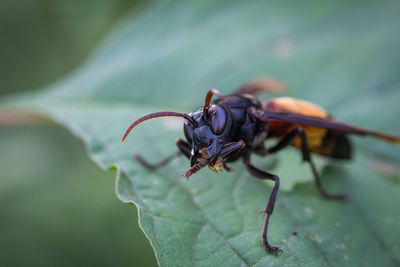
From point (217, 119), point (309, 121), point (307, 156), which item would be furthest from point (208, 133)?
point (307, 156)

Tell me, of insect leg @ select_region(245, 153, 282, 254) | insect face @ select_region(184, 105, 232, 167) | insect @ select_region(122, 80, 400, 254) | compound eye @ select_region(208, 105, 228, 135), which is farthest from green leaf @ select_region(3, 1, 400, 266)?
compound eye @ select_region(208, 105, 228, 135)

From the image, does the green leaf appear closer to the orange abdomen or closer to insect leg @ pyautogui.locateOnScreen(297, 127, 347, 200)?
insect leg @ pyautogui.locateOnScreen(297, 127, 347, 200)

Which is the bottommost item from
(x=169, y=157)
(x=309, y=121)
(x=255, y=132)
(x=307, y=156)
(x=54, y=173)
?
(x=307, y=156)

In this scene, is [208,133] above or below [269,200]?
above

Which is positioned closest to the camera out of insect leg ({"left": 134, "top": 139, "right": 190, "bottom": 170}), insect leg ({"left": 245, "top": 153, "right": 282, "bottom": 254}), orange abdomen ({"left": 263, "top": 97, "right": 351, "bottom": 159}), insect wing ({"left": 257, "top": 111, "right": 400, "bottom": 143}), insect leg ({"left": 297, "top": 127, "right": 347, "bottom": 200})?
insect leg ({"left": 245, "top": 153, "right": 282, "bottom": 254})

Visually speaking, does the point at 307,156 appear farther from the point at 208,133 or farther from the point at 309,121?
the point at 208,133

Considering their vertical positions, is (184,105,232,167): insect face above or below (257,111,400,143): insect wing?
above

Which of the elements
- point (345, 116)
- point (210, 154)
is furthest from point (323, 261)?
point (345, 116)

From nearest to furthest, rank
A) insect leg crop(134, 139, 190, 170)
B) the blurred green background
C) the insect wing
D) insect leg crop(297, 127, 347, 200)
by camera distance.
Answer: insect leg crop(134, 139, 190, 170) < the insect wing < insect leg crop(297, 127, 347, 200) < the blurred green background
